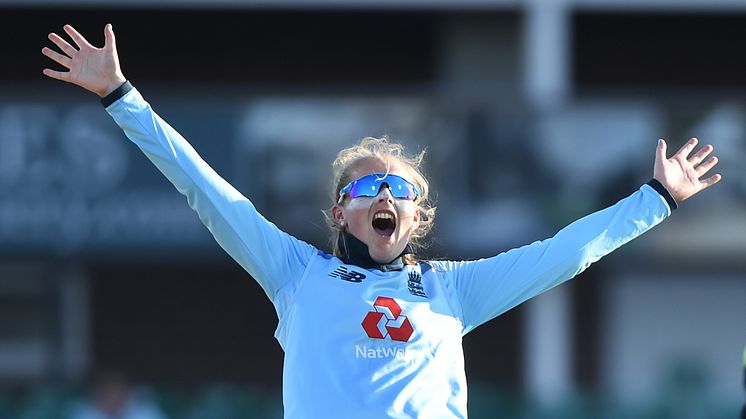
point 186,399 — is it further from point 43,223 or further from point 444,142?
point 444,142

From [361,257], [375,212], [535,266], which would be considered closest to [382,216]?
[375,212]

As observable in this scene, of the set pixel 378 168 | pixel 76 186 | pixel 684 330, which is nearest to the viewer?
pixel 378 168

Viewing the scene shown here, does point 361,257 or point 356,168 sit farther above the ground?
point 356,168

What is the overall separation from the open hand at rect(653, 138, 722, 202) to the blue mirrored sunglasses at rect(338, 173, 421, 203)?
74 cm

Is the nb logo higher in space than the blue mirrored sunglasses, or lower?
lower

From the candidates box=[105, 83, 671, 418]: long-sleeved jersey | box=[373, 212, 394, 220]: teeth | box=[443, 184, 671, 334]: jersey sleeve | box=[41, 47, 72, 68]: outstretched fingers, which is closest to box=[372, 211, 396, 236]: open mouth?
box=[373, 212, 394, 220]: teeth

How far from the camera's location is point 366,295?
3.91 metres

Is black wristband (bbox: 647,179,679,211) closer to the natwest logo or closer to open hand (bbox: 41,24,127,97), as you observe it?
the natwest logo

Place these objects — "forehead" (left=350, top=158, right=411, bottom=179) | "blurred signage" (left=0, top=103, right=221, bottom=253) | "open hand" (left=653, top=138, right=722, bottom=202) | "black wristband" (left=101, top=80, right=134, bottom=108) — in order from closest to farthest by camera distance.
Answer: "black wristband" (left=101, top=80, right=134, bottom=108) → "forehead" (left=350, top=158, right=411, bottom=179) → "open hand" (left=653, top=138, right=722, bottom=202) → "blurred signage" (left=0, top=103, right=221, bottom=253)

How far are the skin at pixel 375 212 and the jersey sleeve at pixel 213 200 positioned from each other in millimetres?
200

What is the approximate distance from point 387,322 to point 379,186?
40 cm

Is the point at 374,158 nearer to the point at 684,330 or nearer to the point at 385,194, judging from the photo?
the point at 385,194

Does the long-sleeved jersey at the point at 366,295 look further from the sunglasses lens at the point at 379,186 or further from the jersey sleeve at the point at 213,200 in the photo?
the sunglasses lens at the point at 379,186

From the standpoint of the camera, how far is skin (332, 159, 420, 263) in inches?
157
